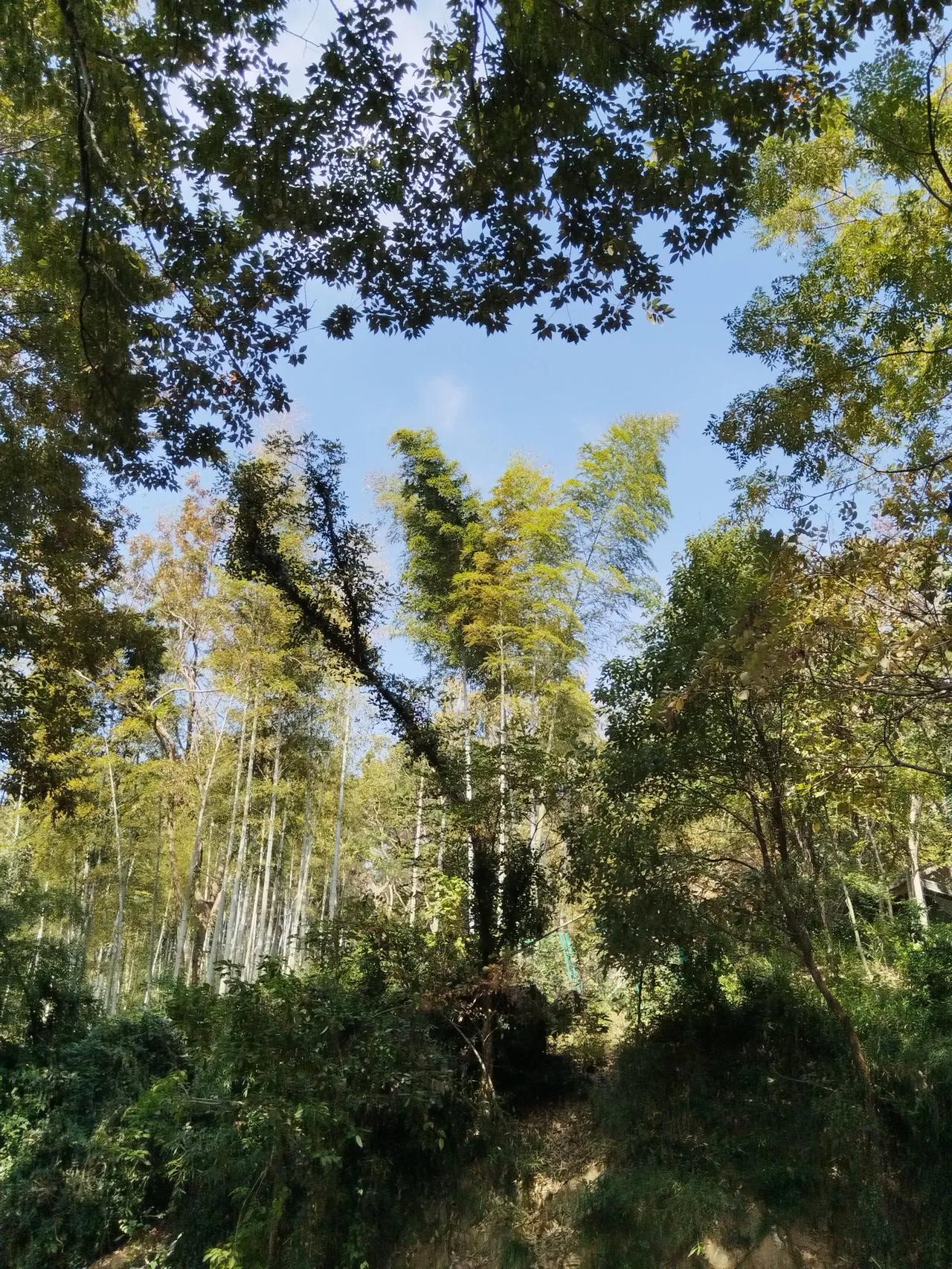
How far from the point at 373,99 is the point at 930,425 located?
3278 millimetres

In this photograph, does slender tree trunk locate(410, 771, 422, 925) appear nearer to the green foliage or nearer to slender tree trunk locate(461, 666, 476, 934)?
slender tree trunk locate(461, 666, 476, 934)

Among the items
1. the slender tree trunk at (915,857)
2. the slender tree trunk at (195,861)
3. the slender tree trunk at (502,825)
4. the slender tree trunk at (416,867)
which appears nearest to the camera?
the slender tree trunk at (502,825)

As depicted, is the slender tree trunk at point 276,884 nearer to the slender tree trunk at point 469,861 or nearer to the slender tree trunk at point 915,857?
the slender tree trunk at point 469,861

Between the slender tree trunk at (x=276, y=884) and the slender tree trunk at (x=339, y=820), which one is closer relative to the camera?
the slender tree trunk at (x=339, y=820)

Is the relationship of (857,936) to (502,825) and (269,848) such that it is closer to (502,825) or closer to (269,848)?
(502,825)

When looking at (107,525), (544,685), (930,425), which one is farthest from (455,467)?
(930,425)

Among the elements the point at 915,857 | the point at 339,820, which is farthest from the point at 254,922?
the point at 915,857

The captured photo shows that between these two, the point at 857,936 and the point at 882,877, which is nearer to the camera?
the point at 857,936

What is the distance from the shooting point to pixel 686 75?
2.52 metres

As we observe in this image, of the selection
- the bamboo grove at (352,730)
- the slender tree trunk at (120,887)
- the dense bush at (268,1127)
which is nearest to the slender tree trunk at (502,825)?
the bamboo grove at (352,730)

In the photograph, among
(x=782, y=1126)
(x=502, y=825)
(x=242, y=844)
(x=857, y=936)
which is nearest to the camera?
(x=782, y=1126)

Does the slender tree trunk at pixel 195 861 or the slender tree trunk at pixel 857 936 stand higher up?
the slender tree trunk at pixel 195 861

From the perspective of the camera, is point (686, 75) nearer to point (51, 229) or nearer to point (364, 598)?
point (51, 229)

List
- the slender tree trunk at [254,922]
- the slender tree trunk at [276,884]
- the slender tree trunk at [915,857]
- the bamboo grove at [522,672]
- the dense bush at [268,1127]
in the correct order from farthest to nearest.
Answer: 1. the slender tree trunk at [276,884]
2. the slender tree trunk at [254,922]
3. the slender tree trunk at [915,857]
4. the dense bush at [268,1127]
5. the bamboo grove at [522,672]
